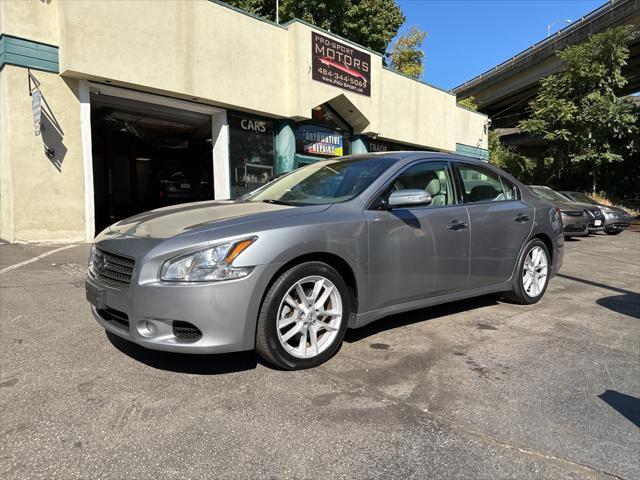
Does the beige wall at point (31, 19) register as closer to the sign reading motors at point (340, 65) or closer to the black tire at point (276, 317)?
the sign reading motors at point (340, 65)

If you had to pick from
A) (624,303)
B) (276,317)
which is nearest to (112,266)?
(276,317)

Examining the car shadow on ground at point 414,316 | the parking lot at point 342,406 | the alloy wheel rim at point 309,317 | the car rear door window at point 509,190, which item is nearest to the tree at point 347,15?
the car rear door window at point 509,190

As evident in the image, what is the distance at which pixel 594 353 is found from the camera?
12.6 feet

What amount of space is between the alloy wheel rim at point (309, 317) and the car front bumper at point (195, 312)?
27 centimetres

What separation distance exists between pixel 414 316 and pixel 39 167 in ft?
27.8

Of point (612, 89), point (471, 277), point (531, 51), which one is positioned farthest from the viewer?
point (531, 51)

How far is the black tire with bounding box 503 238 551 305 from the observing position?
5.04 metres

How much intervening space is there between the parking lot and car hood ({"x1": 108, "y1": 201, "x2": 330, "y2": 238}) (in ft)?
3.09

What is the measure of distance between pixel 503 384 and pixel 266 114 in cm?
1165

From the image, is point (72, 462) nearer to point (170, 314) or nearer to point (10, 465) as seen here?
point (10, 465)

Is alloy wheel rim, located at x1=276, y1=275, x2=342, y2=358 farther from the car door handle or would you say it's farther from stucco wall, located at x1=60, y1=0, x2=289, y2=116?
stucco wall, located at x1=60, y1=0, x2=289, y2=116

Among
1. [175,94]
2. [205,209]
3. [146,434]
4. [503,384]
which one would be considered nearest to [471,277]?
[503,384]

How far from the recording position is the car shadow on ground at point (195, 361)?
324cm

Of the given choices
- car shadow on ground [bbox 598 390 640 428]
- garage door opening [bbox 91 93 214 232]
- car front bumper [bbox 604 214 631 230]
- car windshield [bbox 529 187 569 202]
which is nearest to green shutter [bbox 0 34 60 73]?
garage door opening [bbox 91 93 214 232]
